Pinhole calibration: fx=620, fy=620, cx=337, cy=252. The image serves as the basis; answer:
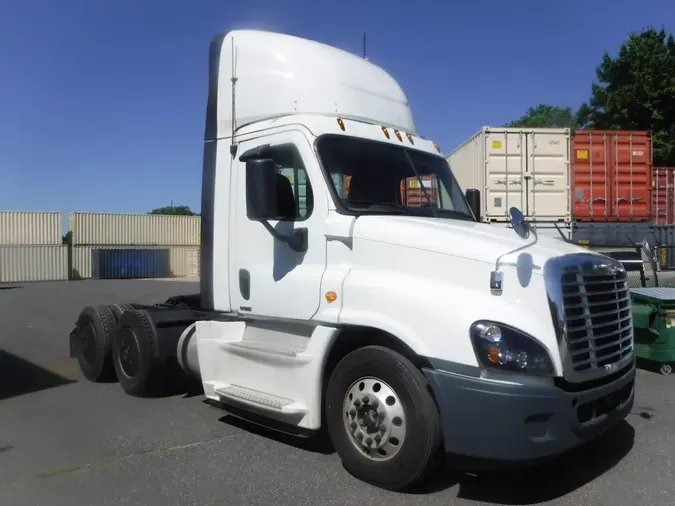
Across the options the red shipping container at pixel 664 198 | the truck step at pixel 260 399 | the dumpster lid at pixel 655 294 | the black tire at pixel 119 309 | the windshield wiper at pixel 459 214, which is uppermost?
the red shipping container at pixel 664 198

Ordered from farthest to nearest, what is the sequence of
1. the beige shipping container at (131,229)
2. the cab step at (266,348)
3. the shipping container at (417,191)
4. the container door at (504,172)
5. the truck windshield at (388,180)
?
the beige shipping container at (131,229)
the container door at (504,172)
the shipping container at (417,191)
the truck windshield at (388,180)
the cab step at (266,348)

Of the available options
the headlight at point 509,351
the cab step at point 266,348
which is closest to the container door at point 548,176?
the cab step at point 266,348

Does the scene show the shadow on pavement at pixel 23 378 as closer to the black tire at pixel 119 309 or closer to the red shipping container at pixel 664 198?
the black tire at pixel 119 309

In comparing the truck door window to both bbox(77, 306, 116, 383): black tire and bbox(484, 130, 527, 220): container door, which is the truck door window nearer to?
bbox(77, 306, 116, 383): black tire

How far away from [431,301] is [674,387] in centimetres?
496

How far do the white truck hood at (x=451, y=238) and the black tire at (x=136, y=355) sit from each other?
2926mm

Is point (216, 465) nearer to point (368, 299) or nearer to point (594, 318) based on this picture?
point (368, 299)

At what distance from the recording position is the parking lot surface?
13.3 feet

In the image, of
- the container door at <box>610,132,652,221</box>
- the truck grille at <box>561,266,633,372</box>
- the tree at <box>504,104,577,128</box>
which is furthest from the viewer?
the tree at <box>504,104,577,128</box>

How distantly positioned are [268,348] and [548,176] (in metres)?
10.7

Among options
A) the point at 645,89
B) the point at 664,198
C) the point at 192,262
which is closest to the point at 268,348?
the point at 664,198

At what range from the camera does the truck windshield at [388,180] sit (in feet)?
15.7

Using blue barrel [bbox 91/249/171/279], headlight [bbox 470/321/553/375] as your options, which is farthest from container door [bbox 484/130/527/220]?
blue barrel [bbox 91/249/171/279]

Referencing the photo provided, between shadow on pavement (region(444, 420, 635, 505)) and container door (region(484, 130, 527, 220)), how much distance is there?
9.07 meters
